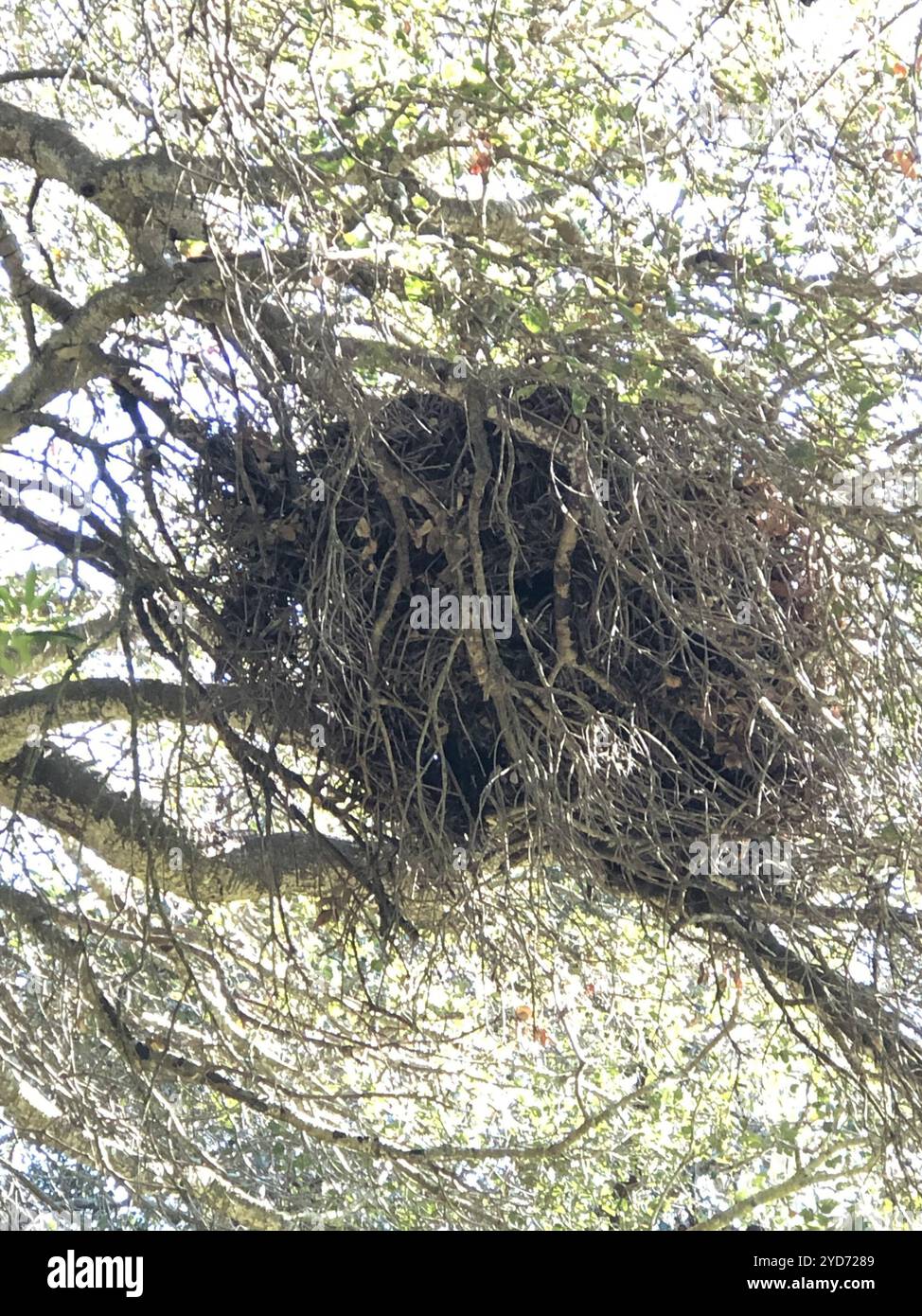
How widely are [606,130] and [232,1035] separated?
2591mm

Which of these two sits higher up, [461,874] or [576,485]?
[576,485]

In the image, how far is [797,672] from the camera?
304 centimetres

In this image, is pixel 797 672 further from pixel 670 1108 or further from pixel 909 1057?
pixel 670 1108

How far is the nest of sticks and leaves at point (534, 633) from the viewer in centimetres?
305

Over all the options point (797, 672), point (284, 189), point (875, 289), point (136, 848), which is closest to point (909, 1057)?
point (797, 672)

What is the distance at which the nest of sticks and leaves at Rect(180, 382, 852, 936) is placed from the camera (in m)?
3.05

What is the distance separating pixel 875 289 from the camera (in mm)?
2895

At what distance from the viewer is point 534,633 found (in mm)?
3318

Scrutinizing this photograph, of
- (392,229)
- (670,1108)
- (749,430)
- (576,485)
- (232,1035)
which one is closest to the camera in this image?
(749,430)

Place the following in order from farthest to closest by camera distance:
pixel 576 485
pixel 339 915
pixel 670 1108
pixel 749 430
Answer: pixel 670 1108 < pixel 339 915 < pixel 576 485 < pixel 749 430

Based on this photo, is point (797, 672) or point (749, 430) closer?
point (749, 430)

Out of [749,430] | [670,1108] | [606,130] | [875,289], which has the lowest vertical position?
[670,1108]

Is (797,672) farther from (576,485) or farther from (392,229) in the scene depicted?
(392,229)
